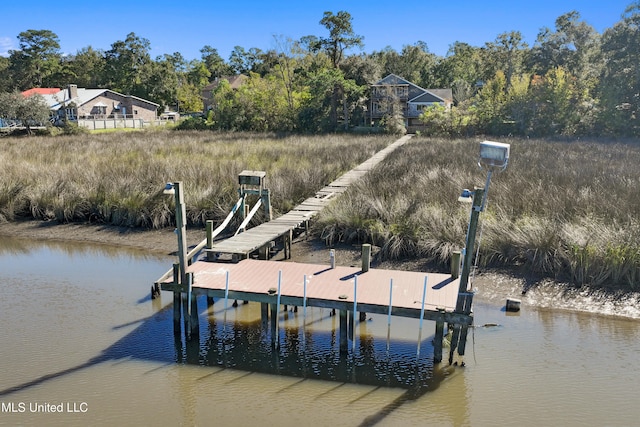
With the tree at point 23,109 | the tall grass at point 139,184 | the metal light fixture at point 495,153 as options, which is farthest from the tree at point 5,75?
the metal light fixture at point 495,153

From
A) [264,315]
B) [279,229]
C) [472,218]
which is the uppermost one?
[472,218]

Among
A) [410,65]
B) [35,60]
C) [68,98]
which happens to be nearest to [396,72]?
[410,65]

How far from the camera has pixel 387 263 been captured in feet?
38.5

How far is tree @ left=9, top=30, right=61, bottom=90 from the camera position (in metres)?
74.6

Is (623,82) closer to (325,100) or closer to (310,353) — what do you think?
(325,100)

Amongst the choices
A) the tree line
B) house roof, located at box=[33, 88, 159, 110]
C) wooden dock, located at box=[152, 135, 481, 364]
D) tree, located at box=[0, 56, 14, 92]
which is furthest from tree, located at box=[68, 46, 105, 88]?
wooden dock, located at box=[152, 135, 481, 364]

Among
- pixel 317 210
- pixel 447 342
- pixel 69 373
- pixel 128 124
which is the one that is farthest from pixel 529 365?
pixel 128 124

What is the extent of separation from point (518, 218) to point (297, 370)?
23.3ft

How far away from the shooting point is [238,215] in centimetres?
1438

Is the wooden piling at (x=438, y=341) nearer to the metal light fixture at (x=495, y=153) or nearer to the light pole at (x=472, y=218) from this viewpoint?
the light pole at (x=472, y=218)

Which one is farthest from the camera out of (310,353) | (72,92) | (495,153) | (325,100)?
(72,92)

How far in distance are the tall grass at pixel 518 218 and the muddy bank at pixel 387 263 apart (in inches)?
14.1

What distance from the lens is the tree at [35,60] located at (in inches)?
2936

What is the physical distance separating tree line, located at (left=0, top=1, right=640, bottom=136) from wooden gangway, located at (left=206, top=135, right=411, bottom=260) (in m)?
24.8
